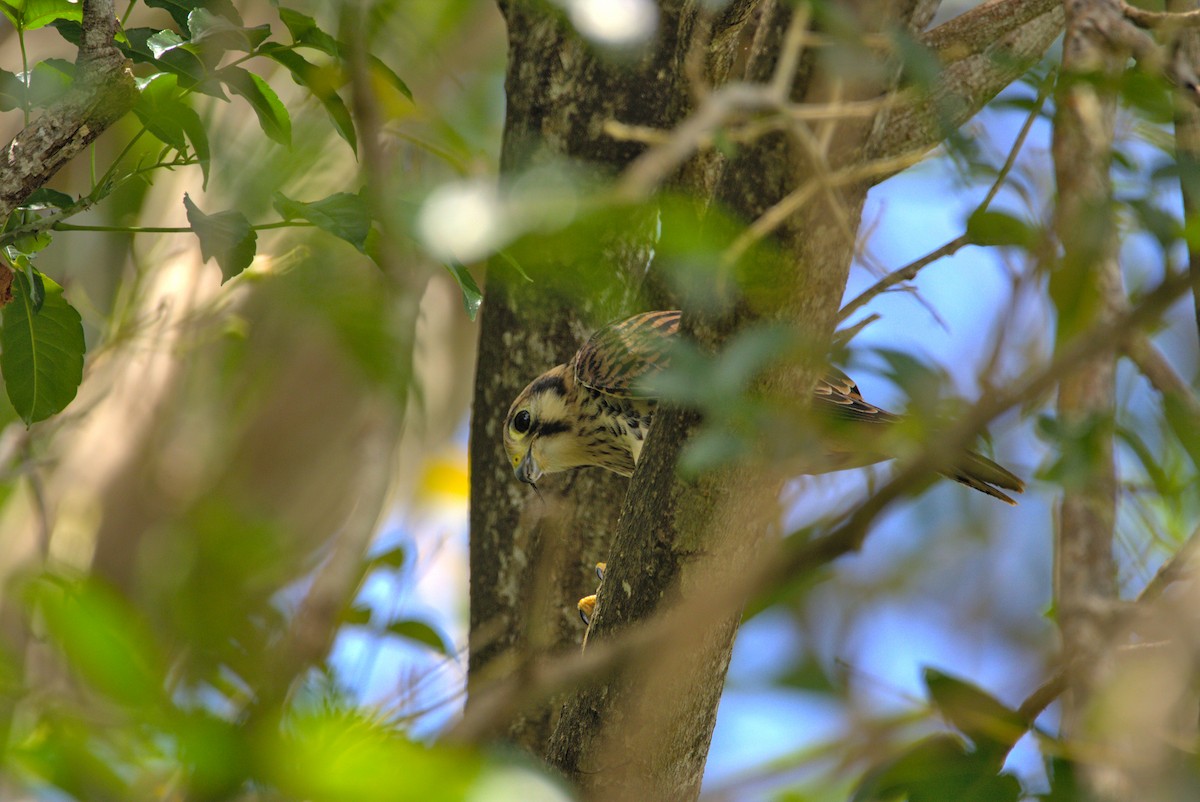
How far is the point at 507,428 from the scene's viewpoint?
3.43 m

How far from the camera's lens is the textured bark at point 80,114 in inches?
67.6

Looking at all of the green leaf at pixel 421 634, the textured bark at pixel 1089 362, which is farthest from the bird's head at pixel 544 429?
the textured bark at pixel 1089 362

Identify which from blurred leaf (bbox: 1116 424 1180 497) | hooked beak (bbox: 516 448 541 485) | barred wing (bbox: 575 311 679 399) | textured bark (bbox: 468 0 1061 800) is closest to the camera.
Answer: textured bark (bbox: 468 0 1061 800)

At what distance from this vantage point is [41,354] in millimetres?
1976

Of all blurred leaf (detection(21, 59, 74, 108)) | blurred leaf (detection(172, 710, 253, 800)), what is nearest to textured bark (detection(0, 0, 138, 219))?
blurred leaf (detection(21, 59, 74, 108))

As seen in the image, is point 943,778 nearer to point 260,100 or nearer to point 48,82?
point 260,100

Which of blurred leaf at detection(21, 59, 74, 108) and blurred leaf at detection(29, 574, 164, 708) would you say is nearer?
blurred leaf at detection(29, 574, 164, 708)

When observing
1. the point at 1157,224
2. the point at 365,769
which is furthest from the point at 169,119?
the point at 1157,224

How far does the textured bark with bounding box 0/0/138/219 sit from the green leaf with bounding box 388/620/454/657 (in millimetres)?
1503

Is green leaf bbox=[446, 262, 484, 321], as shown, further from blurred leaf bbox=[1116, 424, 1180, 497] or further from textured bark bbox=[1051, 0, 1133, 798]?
blurred leaf bbox=[1116, 424, 1180, 497]

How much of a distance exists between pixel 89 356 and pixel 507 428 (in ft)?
4.96

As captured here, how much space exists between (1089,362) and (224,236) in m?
1.22

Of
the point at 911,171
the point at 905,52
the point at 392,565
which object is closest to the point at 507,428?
the point at 392,565

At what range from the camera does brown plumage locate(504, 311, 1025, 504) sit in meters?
3.00
